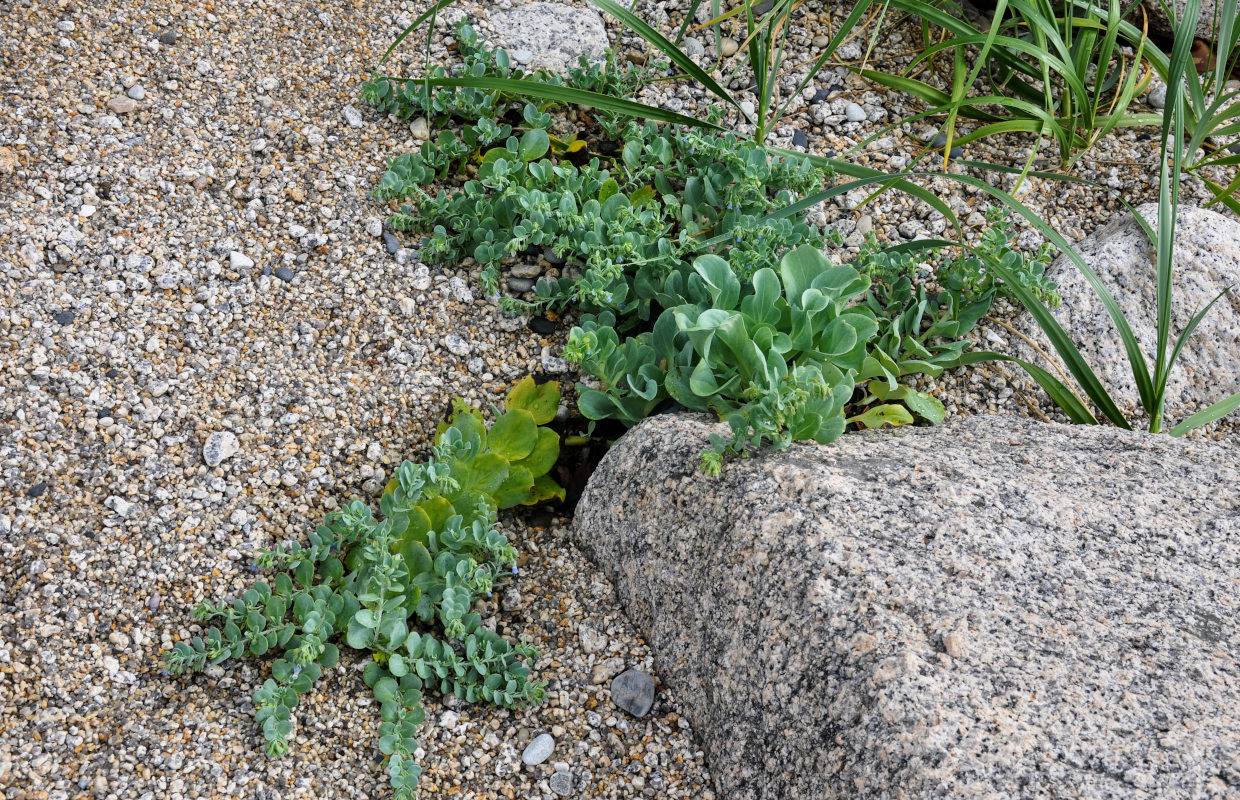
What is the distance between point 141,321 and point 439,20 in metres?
1.47

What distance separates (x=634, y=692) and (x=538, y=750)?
0.72ft

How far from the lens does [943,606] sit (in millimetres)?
1686

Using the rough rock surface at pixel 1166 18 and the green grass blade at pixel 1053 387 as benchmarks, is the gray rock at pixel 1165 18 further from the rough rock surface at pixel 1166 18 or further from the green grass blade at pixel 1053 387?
the green grass blade at pixel 1053 387

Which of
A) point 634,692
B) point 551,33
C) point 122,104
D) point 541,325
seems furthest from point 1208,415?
point 122,104

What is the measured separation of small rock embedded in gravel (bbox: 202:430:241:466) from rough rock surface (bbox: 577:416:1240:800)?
0.84 metres

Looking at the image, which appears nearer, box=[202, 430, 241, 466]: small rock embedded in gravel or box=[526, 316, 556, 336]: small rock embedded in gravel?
box=[202, 430, 241, 466]: small rock embedded in gravel

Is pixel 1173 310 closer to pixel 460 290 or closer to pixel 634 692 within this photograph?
pixel 634 692

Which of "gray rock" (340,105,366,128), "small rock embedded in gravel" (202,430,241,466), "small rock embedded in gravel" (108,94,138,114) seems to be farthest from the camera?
"gray rock" (340,105,366,128)

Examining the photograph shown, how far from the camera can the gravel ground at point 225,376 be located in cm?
188

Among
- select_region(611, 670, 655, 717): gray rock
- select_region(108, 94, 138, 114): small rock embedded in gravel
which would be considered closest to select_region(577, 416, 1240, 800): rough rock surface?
select_region(611, 670, 655, 717): gray rock

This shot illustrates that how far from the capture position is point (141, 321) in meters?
2.42

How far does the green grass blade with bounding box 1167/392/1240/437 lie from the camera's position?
2.40 meters

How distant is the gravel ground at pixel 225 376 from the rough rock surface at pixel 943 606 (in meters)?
0.21

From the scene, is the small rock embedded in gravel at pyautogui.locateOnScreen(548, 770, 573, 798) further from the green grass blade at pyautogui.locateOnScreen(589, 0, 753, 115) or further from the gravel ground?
the green grass blade at pyautogui.locateOnScreen(589, 0, 753, 115)
